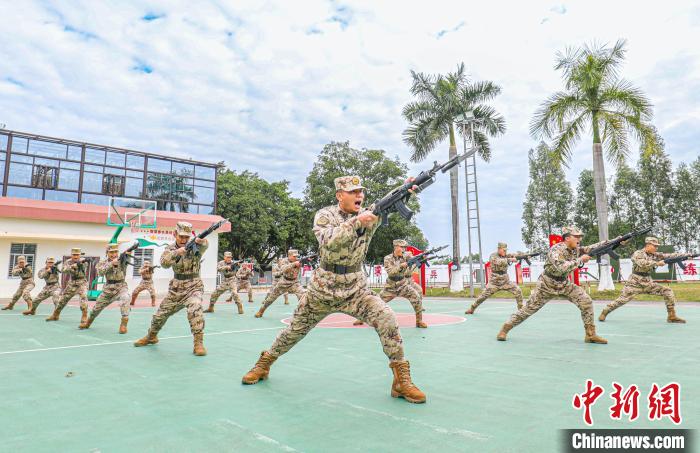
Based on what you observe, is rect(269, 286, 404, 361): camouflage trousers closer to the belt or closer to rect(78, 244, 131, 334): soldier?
the belt

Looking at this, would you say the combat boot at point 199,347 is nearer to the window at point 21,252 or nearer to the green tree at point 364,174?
the window at point 21,252

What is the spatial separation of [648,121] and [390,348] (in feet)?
63.0

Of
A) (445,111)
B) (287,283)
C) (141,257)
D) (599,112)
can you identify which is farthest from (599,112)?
(141,257)

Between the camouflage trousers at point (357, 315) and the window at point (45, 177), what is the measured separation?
26992 mm

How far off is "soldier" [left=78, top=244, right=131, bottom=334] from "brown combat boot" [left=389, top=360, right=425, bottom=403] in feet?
23.1

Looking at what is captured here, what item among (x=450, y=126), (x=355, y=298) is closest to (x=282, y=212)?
(x=450, y=126)

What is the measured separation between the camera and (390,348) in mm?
4207

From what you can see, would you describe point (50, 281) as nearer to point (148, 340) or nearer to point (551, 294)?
point (148, 340)

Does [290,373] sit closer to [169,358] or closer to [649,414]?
[169,358]

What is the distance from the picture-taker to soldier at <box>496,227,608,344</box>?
291 inches

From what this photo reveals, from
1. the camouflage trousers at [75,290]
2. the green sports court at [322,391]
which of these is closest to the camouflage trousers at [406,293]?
the green sports court at [322,391]

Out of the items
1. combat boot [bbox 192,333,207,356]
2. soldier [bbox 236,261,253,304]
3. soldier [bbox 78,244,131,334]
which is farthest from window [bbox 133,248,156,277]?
combat boot [bbox 192,333,207,356]

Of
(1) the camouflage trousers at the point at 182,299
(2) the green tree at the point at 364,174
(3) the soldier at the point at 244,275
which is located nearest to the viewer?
(1) the camouflage trousers at the point at 182,299

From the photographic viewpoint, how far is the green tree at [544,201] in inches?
1763
